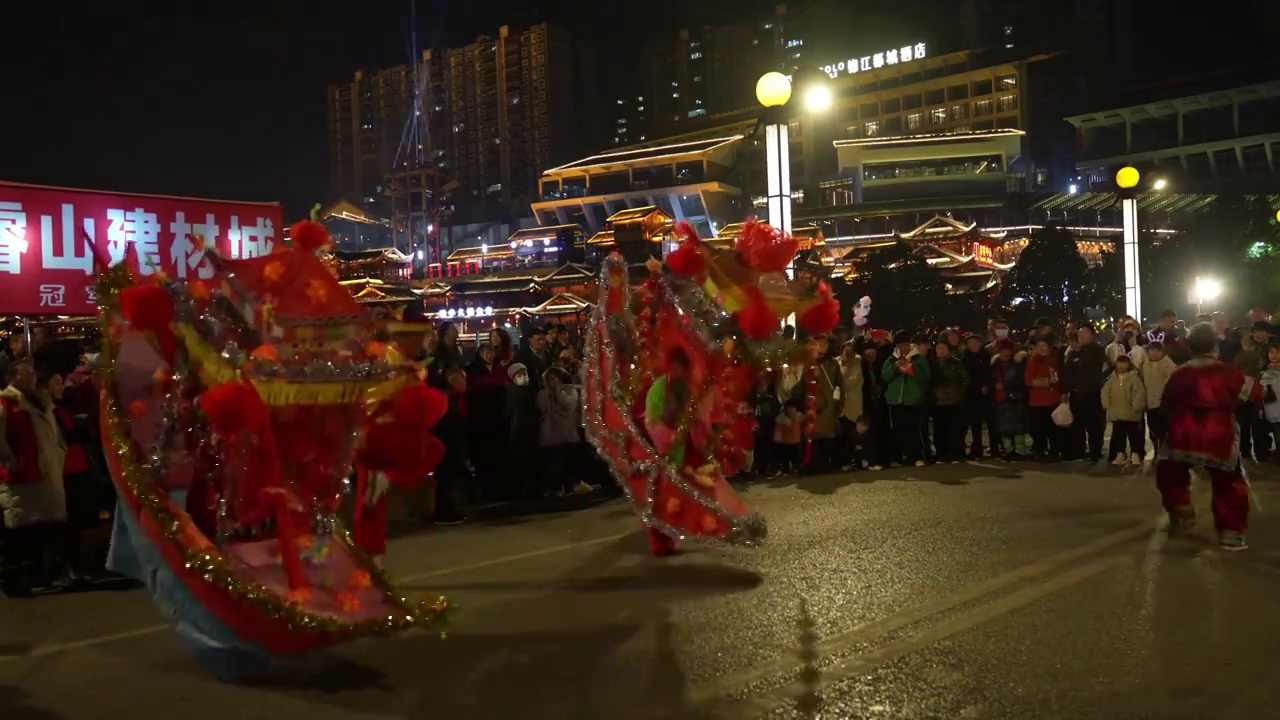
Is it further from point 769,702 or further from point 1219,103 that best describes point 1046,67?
point 769,702

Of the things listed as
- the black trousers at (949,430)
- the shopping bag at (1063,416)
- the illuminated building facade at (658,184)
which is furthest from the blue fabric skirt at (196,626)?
the illuminated building facade at (658,184)

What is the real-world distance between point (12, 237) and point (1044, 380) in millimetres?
12183

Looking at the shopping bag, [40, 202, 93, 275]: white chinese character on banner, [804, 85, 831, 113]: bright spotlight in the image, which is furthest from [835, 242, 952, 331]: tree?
[40, 202, 93, 275]: white chinese character on banner

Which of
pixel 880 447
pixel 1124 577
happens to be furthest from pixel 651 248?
pixel 1124 577

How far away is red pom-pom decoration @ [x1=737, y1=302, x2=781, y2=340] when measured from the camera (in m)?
8.29

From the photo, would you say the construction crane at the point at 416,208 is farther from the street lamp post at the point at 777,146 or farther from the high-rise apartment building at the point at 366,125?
the street lamp post at the point at 777,146

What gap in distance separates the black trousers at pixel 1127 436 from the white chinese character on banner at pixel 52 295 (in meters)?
12.4

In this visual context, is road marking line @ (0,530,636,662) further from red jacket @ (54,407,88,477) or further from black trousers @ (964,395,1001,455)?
black trousers @ (964,395,1001,455)

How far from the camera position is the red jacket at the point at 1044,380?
521 inches

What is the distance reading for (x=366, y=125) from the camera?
112125 millimetres

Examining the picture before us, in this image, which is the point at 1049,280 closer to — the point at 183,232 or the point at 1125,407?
the point at 1125,407

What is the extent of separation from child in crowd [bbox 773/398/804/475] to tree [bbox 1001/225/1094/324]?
23640mm

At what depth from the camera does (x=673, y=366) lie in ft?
27.3

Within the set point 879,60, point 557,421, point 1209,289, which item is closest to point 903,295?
point 1209,289
